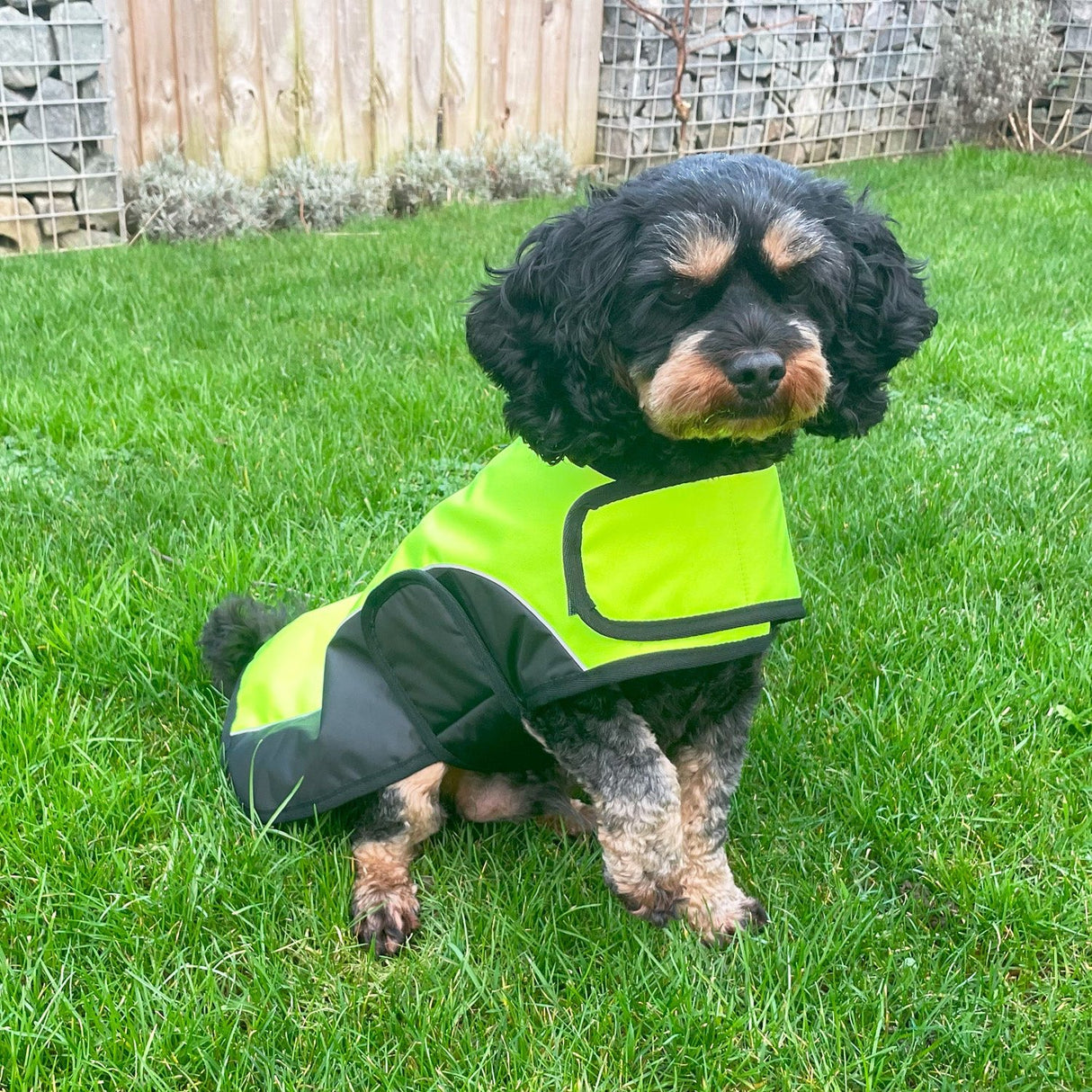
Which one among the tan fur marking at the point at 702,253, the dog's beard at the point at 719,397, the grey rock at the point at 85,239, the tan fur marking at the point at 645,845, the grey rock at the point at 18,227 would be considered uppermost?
the tan fur marking at the point at 702,253

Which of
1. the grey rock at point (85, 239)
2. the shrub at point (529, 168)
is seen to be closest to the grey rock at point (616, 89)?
the shrub at point (529, 168)

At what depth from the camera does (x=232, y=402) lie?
4.67 metres

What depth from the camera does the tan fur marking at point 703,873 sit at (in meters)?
2.37

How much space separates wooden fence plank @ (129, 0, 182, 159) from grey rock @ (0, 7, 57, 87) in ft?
2.28

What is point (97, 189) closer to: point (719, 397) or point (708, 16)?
point (708, 16)

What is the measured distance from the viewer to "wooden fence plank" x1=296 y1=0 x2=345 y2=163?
8.58m

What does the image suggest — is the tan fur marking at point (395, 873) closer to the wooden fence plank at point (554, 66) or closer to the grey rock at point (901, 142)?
the wooden fence plank at point (554, 66)

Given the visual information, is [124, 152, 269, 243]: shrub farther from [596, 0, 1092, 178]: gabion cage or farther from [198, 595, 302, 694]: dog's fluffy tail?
[198, 595, 302, 694]: dog's fluffy tail

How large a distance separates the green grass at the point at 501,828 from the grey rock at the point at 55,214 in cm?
335

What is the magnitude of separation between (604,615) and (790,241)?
0.80 meters

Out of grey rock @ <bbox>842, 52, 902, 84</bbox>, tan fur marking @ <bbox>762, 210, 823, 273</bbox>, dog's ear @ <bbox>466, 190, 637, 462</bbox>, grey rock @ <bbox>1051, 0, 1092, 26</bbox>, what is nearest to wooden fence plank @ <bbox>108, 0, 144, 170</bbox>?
dog's ear @ <bbox>466, 190, 637, 462</bbox>

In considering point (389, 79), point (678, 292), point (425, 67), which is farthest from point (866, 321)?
point (425, 67)

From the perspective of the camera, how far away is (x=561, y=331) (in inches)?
88.8

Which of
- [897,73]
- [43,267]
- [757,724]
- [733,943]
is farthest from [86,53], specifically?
[897,73]
